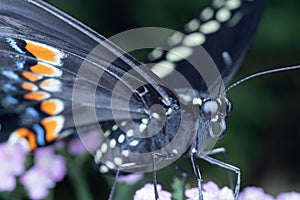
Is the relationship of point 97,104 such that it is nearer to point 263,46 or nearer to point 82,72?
point 82,72

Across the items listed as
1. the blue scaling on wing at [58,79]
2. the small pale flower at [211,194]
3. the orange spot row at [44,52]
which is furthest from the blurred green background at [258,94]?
the orange spot row at [44,52]

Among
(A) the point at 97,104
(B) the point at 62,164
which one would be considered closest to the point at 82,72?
(A) the point at 97,104

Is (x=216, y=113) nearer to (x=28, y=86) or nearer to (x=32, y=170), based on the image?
(x=28, y=86)

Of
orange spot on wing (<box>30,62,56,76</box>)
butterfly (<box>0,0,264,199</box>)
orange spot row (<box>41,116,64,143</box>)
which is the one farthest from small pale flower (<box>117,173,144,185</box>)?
orange spot on wing (<box>30,62,56,76</box>)

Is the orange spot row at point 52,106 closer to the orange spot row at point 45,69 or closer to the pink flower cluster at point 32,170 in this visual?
the orange spot row at point 45,69

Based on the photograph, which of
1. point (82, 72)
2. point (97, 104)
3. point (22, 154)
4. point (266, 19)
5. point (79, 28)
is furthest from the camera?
point (266, 19)

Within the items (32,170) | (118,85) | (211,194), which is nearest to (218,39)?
(118,85)
